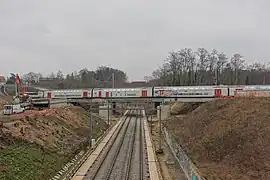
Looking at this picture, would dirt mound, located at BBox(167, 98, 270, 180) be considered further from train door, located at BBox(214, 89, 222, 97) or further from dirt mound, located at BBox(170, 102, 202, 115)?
dirt mound, located at BBox(170, 102, 202, 115)

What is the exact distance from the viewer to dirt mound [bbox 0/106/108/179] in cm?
2792

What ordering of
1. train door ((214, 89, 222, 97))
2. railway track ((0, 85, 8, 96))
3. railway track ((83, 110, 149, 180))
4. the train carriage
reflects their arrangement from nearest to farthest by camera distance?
1. railway track ((83, 110, 149, 180))
2. train door ((214, 89, 222, 97))
3. the train carriage
4. railway track ((0, 85, 8, 96))

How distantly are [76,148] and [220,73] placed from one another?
86.6 m

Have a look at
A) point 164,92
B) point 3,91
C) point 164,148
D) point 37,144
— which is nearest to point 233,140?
point 164,148

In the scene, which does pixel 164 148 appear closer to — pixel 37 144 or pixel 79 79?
pixel 37 144

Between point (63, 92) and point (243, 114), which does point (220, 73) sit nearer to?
point (63, 92)

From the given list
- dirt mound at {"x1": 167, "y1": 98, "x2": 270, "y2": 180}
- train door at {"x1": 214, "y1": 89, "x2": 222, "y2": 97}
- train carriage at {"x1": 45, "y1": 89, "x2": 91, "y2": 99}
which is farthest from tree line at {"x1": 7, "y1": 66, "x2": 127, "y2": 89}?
dirt mound at {"x1": 167, "y1": 98, "x2": 270, "y2": 180}

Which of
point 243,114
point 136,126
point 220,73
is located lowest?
point 136,126

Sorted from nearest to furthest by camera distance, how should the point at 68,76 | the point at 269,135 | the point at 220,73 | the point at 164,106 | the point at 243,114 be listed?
the point at 269,135 → the point at 243,114 → the point at 164,106 → the point at 220,73 → the point at 68,76

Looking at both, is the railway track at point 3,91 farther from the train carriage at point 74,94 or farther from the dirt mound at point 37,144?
the dirt mound at point 37,144

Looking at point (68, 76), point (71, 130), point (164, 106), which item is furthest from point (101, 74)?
point (71, 130)

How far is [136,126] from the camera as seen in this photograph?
72188mm

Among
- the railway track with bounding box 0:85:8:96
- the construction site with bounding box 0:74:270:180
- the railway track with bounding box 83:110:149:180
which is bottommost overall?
the railway track with bounding box 83:110:149:180

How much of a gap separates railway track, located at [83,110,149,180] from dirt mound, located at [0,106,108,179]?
11.0 feet
